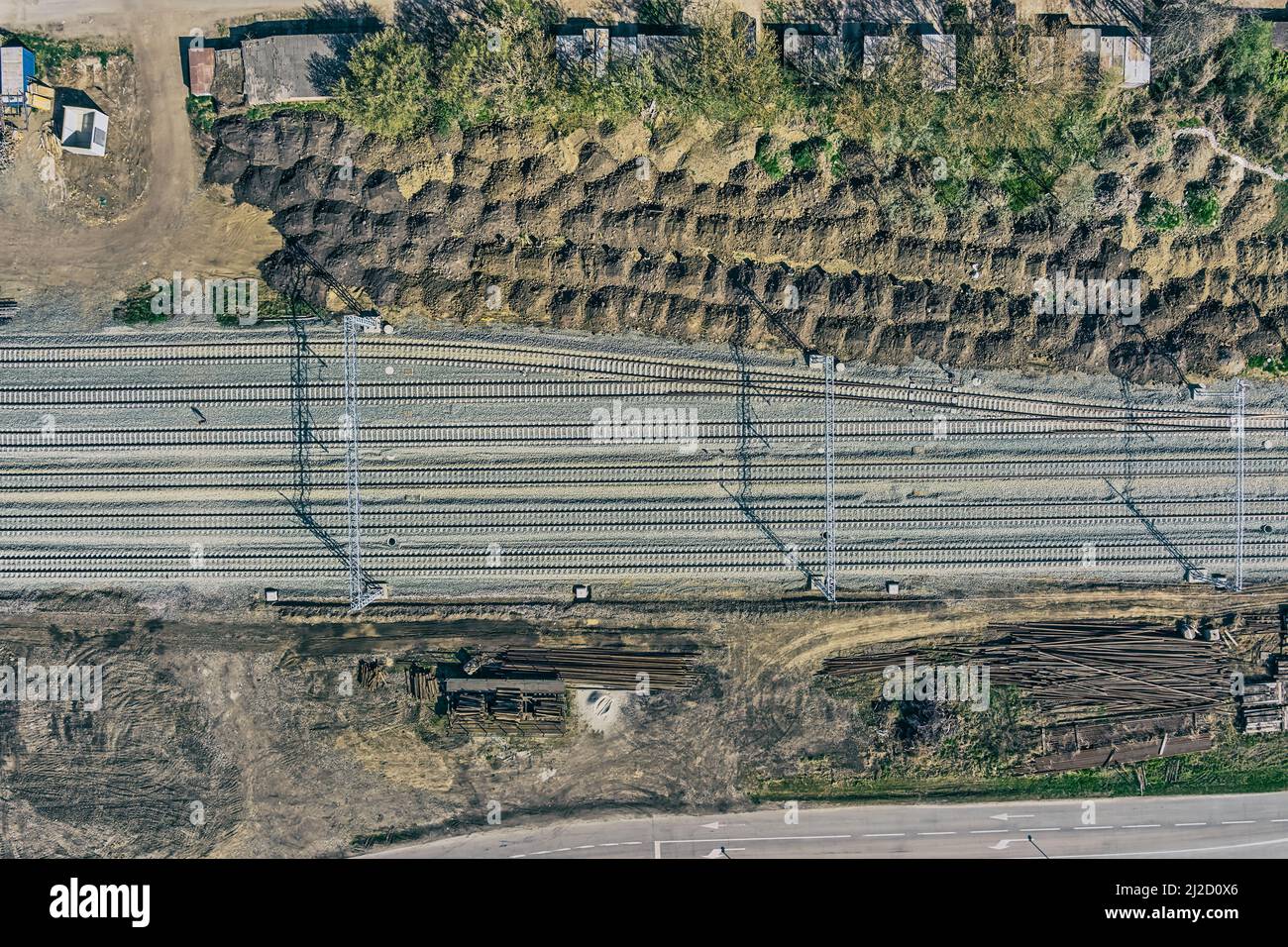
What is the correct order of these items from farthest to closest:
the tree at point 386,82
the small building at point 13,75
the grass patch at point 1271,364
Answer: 1. the grass patch at point 1271,364
2. the small building at point 13,75
3. the tree at point 386,82

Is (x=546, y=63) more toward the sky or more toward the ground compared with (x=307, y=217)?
more toward the sky

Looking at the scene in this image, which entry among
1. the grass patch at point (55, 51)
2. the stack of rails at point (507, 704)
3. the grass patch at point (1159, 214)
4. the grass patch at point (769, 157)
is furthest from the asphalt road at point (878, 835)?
the grass patch at point (55, 51)

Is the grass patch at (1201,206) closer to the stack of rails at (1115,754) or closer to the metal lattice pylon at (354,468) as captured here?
the stack of rails at (1115,754)

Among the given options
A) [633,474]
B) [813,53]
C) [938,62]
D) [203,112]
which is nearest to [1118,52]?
[938,62]

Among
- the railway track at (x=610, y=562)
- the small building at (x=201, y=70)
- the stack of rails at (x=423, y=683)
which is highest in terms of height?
the small building at (x=201, y=70)

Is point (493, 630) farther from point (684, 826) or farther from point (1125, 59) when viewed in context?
point (1125, 59)

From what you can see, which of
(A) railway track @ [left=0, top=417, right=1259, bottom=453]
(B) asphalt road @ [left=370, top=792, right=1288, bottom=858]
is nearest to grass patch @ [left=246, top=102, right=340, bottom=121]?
(A) railway track @ [left=0, top=417, right=1259, bottom=453]
